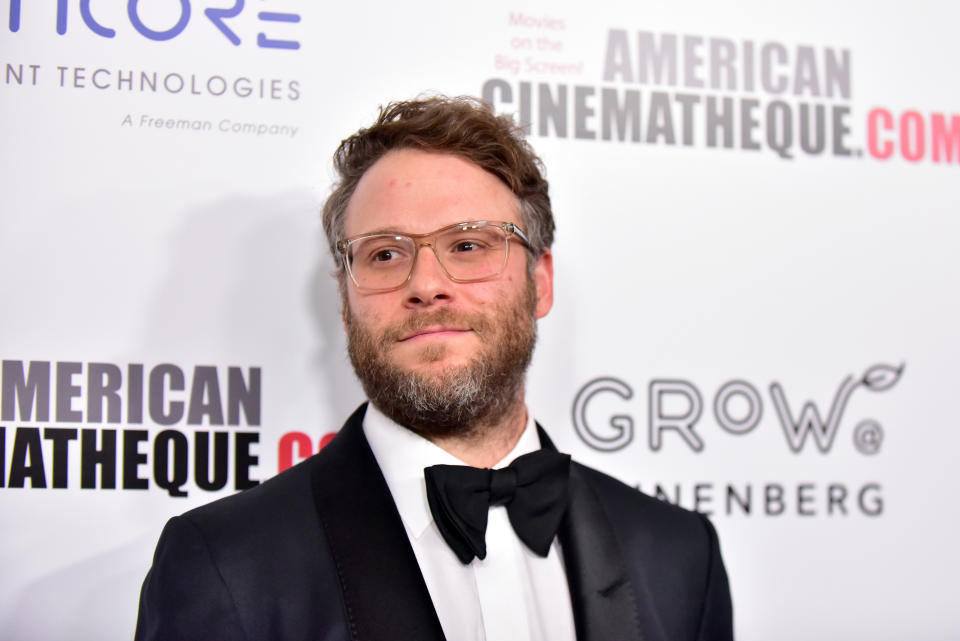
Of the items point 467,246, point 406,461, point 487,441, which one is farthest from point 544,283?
point 406,461

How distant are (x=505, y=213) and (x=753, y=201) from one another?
851 mm

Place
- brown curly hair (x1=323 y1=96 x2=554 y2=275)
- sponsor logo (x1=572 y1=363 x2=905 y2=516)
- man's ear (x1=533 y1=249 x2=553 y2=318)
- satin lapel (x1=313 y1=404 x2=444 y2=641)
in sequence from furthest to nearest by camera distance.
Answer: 1. sponsor logo (x1=572 y1=363 x2=905 y2=516)
2. man's ear (x1=533 y1=249 x2=553 y2=318)
3. brown curly hair (x1=323 y1=96 x2=554 y2=275)
4. satin lapel (x1=313 y1=404 x2=444 y2=641)

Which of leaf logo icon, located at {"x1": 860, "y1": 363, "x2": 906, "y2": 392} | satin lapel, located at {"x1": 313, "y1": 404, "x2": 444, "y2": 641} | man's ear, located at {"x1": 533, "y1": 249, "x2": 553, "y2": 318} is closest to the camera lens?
satin lapel, located at {"x1": 313, "y1": 404, "x2": 444, "y2": 641}

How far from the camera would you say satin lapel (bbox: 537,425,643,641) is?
5.23ft

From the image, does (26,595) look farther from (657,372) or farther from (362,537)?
(657,372)

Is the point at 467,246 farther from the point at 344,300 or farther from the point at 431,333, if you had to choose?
the point at 344,300

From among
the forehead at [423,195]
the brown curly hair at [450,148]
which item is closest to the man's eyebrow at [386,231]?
the forehead at [423,195]

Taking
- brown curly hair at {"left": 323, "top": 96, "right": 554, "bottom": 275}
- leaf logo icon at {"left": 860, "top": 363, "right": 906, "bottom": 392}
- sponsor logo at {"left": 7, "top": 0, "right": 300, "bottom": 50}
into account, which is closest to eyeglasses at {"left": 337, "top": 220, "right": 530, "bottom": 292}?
brown curly hair at {"left": 323, "top": 96, "right": 554, "bottom": 275}

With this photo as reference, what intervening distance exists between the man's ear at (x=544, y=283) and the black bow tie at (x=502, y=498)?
37cm

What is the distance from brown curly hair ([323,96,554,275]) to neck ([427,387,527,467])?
1.14 ft

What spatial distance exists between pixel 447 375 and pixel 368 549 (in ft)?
1.10

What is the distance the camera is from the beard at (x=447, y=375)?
1642 millimetres

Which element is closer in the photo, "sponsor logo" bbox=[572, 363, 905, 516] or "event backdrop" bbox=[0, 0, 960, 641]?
"event backdrop" bbox=[0, 0, 960, 641]

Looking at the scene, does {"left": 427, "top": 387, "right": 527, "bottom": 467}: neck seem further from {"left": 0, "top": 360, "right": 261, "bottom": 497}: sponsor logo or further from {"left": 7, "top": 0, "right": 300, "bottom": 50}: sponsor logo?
{"left": 7, "top": 0, "right": 300, "bottom": 50}: sponsor logo
